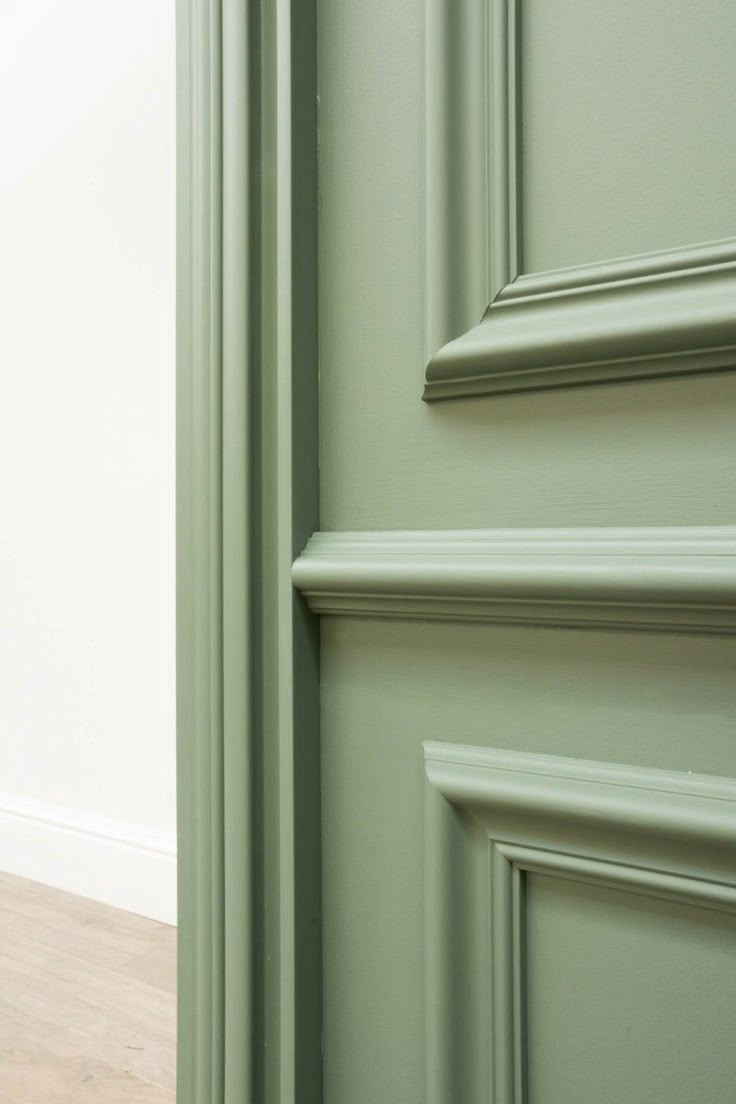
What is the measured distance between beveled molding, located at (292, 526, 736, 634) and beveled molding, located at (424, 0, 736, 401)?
0.26ft

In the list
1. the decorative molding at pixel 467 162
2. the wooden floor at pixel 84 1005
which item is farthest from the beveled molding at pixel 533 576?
the wooden floor at pixel 84 1005

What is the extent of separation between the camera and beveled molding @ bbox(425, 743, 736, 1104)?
1.17ft

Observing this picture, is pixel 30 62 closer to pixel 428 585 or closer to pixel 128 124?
pixel 128 124

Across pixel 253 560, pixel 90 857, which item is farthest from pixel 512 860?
pixel 90 857

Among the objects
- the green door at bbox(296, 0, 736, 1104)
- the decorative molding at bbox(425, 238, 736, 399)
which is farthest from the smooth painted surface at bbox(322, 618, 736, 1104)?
the decorative molding at bbox(425, 238, 736, 399)

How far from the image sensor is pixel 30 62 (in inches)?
48.8

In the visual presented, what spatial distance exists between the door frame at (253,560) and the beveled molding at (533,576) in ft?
0.12

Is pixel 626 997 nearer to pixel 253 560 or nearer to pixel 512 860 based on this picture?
pixel 512 860

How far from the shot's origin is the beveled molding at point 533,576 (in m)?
0.35

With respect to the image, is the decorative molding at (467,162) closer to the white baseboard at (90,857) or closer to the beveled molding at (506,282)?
the beveled molding at (506,282)

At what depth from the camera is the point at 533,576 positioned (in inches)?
15.1

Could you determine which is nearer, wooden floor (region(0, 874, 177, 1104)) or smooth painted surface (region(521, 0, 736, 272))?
smooth painted surface (region(521, 0, 736, 272))

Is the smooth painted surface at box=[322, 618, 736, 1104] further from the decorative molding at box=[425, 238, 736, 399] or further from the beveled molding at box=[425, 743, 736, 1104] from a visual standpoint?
the decorative molding at box=[425, 238, 736, 399]

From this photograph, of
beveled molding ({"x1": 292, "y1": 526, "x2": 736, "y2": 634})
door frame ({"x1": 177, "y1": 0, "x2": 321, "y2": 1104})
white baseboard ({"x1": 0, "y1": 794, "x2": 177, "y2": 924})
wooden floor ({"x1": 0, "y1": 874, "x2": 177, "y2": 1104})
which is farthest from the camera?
white baseboard ({"x1": 0, "y1": 794, "x2": 177, "y2": 924})
